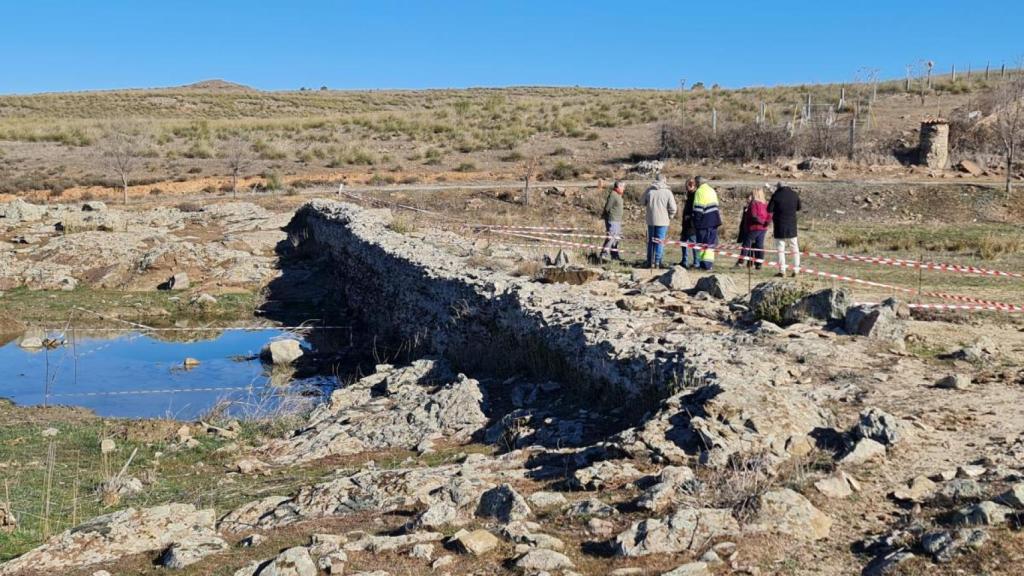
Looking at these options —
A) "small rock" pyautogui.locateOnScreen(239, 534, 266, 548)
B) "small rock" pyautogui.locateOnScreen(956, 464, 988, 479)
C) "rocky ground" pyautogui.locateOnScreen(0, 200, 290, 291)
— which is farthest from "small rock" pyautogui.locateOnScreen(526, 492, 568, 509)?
"rocky ground" pyautogui.locateOnScreen(0, 200, 290, 291)

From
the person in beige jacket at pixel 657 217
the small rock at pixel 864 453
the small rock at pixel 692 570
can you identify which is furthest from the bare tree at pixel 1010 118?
the small rock at pixel 692 570

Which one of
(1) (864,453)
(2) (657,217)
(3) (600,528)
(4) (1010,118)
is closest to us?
(3) (600,528)

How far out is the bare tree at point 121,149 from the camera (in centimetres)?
3747

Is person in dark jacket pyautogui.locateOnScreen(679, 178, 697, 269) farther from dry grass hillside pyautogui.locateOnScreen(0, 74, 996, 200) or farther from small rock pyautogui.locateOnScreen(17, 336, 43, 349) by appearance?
dry grass hillside pyautogui.locateOnScreen(0, 74, 996, 200)

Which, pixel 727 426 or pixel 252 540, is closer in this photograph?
pixel 252 540

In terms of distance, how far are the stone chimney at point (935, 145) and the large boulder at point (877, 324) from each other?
26980 millimetres

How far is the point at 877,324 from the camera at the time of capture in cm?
1020

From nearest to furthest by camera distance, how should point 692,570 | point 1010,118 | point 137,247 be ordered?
1. point 692,570
2. point 137,247
3. point 1010,118

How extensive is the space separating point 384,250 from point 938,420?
453 inches

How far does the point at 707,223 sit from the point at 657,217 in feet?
2.63

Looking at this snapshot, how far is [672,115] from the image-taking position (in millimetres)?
50531

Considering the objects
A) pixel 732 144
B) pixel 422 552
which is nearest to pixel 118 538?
pixel 422 552

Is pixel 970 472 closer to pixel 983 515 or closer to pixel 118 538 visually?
pixel 983 515

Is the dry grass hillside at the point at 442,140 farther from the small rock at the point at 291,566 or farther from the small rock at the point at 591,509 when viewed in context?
the small rock at the point at 291,566
